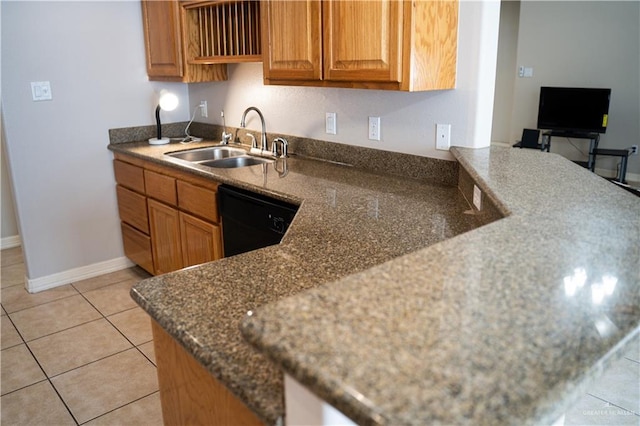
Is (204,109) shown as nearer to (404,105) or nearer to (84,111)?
(84,111)

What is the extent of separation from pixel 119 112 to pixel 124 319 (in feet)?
4.81

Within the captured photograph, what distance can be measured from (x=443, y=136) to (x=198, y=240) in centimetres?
145

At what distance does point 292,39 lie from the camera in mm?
2361

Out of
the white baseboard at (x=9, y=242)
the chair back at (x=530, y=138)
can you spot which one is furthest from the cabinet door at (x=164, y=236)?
the chair back at (x=530, y=138)

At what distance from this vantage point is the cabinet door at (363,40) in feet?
6.42

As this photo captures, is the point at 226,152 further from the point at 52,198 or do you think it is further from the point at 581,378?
the point at 581,378

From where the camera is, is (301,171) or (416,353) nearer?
(416,353)

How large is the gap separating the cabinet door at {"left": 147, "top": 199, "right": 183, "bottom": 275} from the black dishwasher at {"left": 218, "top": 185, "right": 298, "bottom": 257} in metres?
0.57

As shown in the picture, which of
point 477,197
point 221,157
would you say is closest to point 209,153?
point 221,157

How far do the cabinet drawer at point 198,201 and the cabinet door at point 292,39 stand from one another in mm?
684

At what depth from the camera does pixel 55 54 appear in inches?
126

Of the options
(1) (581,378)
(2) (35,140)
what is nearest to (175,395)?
(1) (581,378)

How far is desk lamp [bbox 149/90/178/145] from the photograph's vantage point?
344cm

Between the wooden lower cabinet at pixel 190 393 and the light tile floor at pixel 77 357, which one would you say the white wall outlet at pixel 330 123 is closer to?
the light tile floor at pixel 77 357
